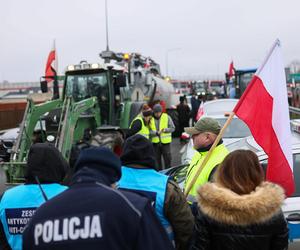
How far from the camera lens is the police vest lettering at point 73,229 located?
1.99 m

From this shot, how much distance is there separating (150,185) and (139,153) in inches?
A: 9.2

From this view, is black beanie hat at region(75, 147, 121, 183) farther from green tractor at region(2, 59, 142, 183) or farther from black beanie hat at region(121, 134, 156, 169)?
green tractor at region(2, 59, 142, 183)

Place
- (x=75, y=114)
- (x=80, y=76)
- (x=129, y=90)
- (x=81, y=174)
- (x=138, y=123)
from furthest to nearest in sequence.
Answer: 1. (x=129, y=90)
2. (x=80, y=76)
3. (x=75, y=114)
4. (x=138, y=123)
5. (x=81, y=174)

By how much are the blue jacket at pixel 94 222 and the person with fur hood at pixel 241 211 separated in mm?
827

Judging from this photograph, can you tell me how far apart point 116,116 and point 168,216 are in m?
9.62

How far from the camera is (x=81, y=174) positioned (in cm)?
221

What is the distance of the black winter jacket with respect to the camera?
2.83 metres

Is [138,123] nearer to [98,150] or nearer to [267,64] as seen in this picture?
[267,64]

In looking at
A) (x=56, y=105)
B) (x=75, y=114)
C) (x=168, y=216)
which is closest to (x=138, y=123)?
(x=75, y=114)

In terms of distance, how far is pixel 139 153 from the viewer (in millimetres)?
3346

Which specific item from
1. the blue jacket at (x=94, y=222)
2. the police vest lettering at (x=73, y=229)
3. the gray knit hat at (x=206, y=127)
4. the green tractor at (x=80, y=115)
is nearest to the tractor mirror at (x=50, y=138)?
the green tractor at (x=80, y=115)

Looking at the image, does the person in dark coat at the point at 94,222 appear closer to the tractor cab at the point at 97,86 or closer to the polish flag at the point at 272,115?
the polish flag at the point at 272,115

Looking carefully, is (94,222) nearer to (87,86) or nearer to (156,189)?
(156,189)

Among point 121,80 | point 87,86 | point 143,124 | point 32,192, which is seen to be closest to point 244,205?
point 32,192
